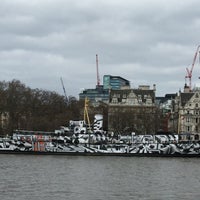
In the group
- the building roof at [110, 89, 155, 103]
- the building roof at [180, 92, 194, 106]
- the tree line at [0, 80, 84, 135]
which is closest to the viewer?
the tree line at [0, 80, 84, 135]

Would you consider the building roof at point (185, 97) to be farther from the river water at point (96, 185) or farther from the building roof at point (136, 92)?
the river water at point (96, 185)

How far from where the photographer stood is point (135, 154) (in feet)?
335

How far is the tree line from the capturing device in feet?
460

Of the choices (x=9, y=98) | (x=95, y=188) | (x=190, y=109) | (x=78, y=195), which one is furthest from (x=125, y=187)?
(x=190, y=109)

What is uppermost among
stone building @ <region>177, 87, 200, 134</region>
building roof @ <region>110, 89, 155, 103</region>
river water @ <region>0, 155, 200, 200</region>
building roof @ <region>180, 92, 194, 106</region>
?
building roof @ <region>110, 89, 155, 103</region>

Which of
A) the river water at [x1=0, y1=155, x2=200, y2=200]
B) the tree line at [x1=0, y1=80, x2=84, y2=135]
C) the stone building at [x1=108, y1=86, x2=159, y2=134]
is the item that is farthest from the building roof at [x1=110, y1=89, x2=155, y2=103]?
the river water at [x1=0, y1=155, x2=200, y2=200]

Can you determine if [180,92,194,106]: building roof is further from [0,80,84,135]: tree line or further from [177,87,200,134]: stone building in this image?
[0,80,84,135]: tree line

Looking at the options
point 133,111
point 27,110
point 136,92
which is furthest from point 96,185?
point 136,92

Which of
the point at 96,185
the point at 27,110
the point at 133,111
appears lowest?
the point at 96,185

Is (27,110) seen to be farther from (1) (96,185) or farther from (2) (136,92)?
(1) (96,185)

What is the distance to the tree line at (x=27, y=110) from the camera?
460ft

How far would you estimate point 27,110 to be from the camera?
A: 475 feet

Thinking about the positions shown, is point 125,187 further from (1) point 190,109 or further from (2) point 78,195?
(1) point 190,109

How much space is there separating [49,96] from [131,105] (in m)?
36.4
